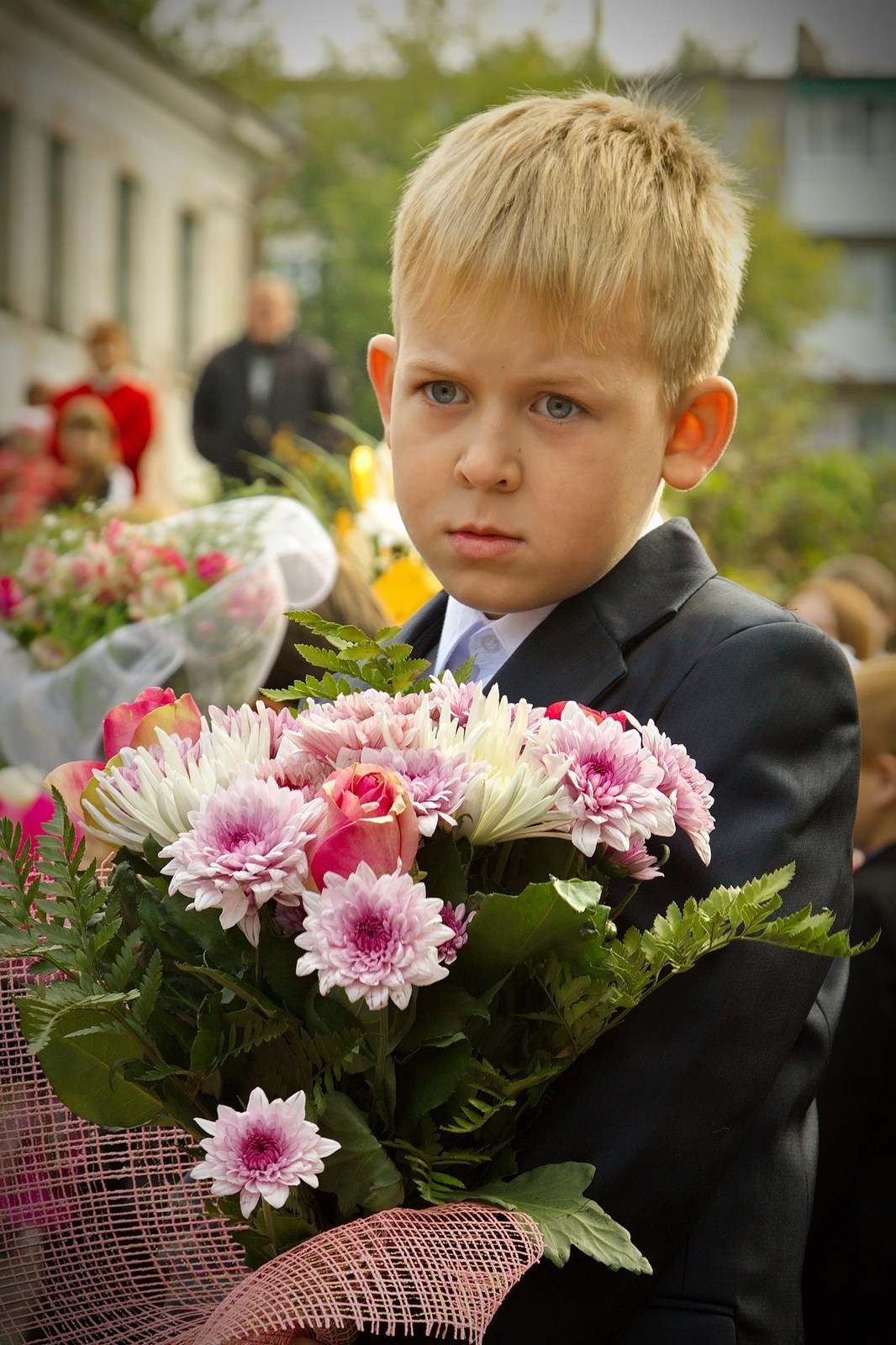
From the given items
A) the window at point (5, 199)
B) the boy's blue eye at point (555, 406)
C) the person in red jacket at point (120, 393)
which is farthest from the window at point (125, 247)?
the boy's blue eye at point (555, 406)

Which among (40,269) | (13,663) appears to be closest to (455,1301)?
(13,663)

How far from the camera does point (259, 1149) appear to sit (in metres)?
1.17

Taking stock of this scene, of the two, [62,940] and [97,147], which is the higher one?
[97,147]

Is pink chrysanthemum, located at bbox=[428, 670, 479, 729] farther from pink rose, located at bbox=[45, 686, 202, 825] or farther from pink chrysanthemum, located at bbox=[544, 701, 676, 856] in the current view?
pink rose, located at bbox=[45, 686, 202, 825]

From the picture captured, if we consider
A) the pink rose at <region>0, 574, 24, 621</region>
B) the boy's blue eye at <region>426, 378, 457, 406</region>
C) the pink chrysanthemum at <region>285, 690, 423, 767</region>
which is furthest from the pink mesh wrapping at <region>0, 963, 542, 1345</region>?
the pink rose at <region>0, 574, 24, 621</region>

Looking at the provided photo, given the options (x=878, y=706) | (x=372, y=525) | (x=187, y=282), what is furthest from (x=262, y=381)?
(x=187, y=282)

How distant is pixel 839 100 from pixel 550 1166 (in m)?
52.5

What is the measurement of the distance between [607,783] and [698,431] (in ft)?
1.93

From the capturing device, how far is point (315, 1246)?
1204mm

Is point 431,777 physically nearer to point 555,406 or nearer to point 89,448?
point 555,406

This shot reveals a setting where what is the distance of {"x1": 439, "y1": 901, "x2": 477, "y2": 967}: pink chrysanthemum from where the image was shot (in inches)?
46.9

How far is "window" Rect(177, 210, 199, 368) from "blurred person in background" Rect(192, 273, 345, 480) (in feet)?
58.9

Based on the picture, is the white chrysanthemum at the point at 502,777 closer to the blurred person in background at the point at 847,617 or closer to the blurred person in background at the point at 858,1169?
the blurred person in background at the point at 858,1169

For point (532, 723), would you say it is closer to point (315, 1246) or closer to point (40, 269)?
point (315, 1246)
